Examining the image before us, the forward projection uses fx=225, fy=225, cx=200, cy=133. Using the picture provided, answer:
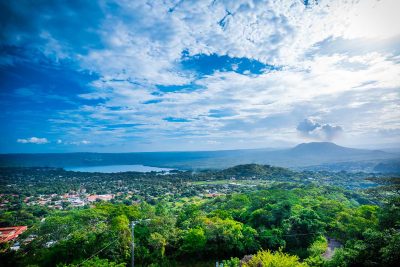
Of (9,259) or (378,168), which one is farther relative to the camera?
(378,168)

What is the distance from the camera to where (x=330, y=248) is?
60.2 ft

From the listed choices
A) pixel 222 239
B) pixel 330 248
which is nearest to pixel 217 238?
pixel 222 239

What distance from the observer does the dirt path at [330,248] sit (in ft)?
54.4

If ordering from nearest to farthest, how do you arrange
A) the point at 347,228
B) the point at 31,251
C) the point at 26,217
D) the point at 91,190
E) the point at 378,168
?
the point at 31,251 → the point at 347,228 → the point at 26,217 → the point at 91,190 → the point at 378,168

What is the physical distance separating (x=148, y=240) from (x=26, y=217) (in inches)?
1059

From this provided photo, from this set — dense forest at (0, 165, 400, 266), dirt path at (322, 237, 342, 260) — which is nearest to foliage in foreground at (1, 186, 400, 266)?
dense forest at (0, 165, 400, 266)

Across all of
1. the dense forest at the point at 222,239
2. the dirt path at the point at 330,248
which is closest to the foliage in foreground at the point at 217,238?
the dense forest at the point at 222,239

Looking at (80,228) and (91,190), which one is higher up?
(80,228)

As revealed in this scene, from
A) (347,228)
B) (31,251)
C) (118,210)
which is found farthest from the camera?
(118,210)

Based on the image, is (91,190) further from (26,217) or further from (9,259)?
(9,259)

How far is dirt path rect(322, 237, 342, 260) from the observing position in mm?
16581

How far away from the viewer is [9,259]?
12008 mm

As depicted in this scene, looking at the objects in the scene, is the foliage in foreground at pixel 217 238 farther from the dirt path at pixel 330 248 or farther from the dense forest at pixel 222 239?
the dirt path at pixel 330 248

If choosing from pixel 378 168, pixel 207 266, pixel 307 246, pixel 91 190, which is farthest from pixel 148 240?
pixel 378 168
